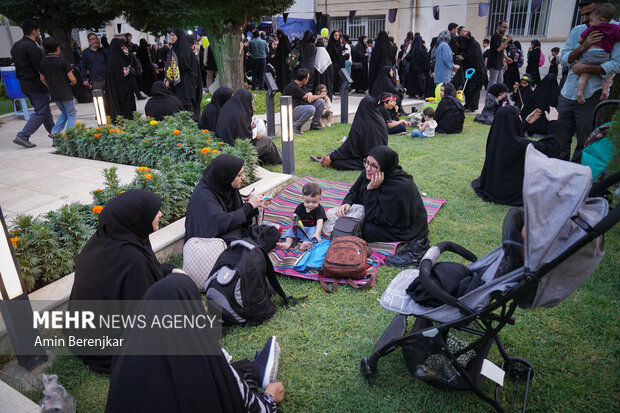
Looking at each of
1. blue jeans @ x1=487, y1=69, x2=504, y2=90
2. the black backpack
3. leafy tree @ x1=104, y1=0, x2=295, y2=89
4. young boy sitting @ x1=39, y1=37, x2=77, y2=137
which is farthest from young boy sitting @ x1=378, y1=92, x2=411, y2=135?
the black backpack

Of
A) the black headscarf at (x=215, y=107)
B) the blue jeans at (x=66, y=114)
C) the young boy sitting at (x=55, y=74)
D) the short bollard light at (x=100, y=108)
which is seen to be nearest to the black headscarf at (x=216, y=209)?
the black headscarf at (x=215, y=107)

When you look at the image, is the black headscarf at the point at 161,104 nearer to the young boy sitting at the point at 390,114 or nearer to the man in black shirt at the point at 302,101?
the man in black shirt at the point at 302,101

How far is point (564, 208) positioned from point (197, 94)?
28.3 feet

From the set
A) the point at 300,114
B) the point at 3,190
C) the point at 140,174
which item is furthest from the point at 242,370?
the point at 300,114

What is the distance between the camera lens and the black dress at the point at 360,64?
543 inches

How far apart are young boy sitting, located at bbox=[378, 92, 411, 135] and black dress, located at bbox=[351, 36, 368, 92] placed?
5.42 m

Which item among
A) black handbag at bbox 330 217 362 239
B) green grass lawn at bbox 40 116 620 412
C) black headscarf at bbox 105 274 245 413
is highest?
black headscarf at bbox 105 274 245 413

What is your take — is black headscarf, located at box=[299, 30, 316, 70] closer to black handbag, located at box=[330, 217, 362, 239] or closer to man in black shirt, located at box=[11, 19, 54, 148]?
man in black shirt, located at box=[11, 19, 54, 148]

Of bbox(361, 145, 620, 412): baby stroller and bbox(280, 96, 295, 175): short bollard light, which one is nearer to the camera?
bbox(361, 145, 620, 412): baby stroller

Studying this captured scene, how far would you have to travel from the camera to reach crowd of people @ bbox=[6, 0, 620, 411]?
1751 millimetres

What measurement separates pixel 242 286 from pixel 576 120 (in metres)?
4.93

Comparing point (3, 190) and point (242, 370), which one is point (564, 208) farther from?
point (3, 190)

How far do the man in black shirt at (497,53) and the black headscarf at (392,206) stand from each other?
26.5 ft

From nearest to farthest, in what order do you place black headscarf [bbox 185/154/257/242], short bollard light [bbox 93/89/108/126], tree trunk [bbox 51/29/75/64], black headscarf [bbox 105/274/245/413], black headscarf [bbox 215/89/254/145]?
1. black headscarf [bbox 105/274/245/413]
2. black headscarf [bbox 185/154/257/242]
3. black headscarf [bbox 215/89/254/145]
4. short bollard light [bbox 93/89/108/126]
5. tree trunk [bbox 51/29/75/64]
